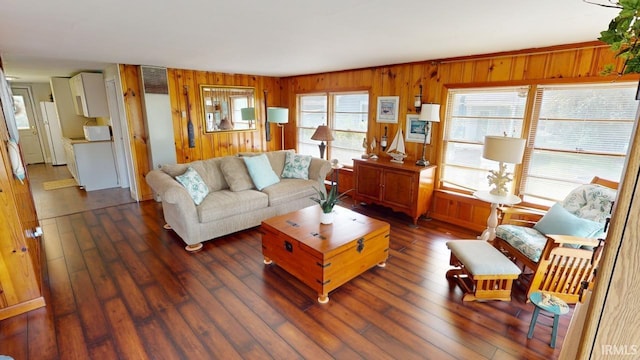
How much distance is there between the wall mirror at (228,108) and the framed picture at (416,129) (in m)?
3.11

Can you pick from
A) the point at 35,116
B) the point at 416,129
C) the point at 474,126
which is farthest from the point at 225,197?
the point at 35,116

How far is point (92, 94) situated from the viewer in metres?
5.11

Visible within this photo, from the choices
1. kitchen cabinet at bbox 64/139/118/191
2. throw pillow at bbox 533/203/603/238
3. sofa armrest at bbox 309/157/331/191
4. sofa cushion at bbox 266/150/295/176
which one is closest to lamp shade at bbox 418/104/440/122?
sofa armrest at bbox 309/157/331/191

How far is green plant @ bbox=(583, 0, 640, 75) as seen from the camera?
829 mm

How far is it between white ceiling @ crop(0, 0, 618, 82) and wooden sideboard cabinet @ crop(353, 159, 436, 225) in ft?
4.74

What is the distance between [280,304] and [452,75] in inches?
135

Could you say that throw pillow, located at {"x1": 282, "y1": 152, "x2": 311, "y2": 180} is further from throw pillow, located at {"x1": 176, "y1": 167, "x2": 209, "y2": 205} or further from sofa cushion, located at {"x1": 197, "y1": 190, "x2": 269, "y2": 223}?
throw pillow, located at {"x1": 176, "y1": 167, "x2": 209, "y2": 205}

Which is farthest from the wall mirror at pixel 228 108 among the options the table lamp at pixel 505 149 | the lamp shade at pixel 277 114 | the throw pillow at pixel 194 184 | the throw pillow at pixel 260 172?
the table lamp at pixel 505 149

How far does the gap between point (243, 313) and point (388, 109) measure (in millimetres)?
3514

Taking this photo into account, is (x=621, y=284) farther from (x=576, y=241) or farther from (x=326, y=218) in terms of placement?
(x=326, y=218)

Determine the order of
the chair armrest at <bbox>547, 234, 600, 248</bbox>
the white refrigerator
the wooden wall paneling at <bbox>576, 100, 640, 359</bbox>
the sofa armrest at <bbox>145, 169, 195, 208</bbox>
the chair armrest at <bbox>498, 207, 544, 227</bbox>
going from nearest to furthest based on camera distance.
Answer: the wooden wall paneling at <bbox>576, 100, 640, 359</bbox> → the chair armrest at <bbox>547, 234, 600, 248</bbox> → the chair armrest at <bbox>498, 207, 544, 227</bbox> → the sofa armrest at <bbox>145, 169, 195, 208</bbox> → the white refrigerator

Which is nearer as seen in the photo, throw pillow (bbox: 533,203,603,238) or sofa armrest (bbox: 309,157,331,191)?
throw pillow (bbox: 533,203,603,238)

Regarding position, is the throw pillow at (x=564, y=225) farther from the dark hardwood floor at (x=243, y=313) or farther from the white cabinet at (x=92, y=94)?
the white cabinet at (x=92, y=94)

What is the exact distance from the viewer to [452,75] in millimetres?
3814
